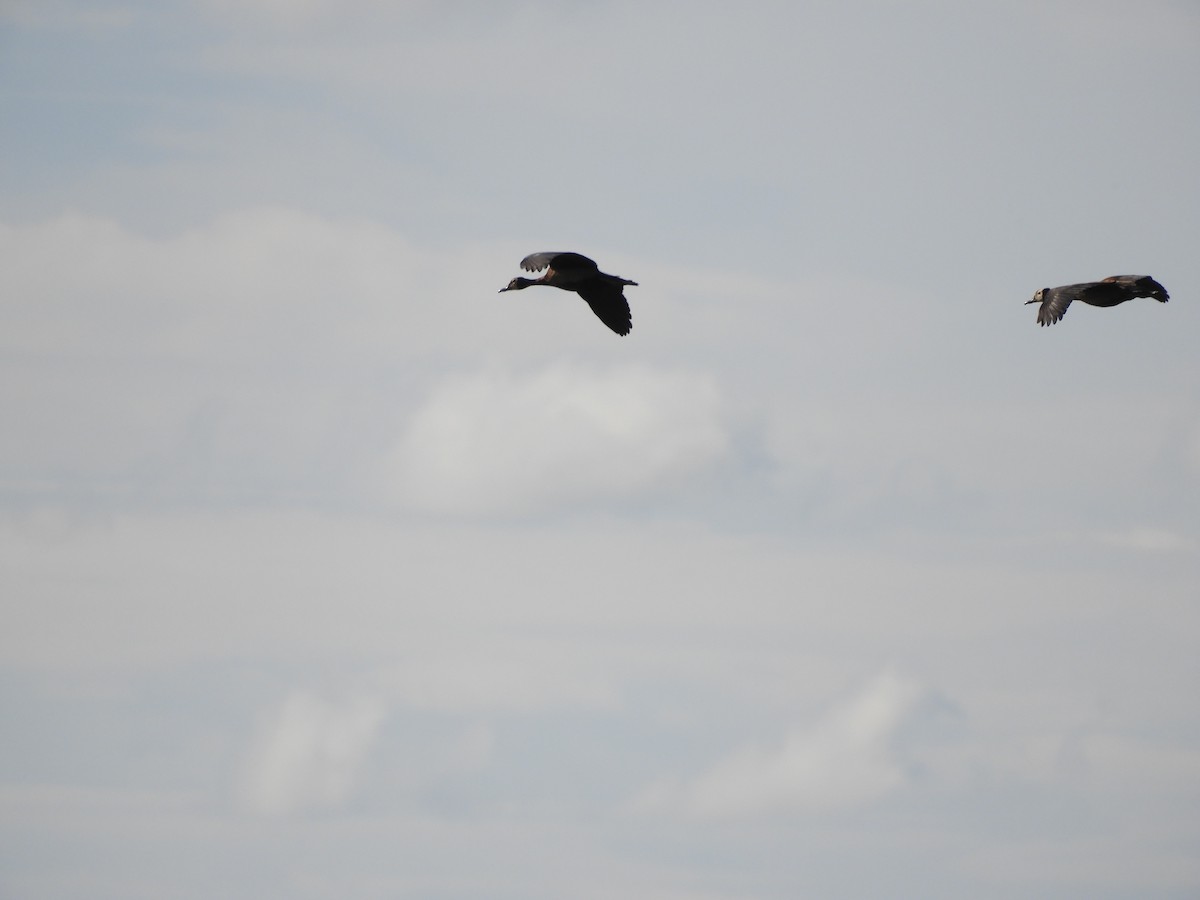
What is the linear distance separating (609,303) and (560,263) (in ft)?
17.5

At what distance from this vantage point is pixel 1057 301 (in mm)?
71562

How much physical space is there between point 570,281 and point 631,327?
10.3 feet

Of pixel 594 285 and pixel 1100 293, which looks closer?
pixel 594 285

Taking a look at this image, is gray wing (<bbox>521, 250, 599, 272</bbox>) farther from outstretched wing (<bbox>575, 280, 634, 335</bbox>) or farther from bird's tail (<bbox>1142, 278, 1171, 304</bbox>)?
bird's tail (<bbox>1142, 278, 1171, 304</bbox>)

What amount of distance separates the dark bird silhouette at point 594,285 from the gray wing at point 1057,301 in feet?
45.0

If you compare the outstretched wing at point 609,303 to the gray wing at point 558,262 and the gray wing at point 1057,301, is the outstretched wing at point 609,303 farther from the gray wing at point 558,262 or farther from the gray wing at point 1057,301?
the gray wing at point 1057,301

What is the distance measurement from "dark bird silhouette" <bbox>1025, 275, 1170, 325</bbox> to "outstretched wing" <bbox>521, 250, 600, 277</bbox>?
15.9 metres

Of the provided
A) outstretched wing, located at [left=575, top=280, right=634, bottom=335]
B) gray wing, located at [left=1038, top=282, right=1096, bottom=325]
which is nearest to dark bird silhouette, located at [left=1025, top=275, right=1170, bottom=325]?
gray wing, located at [left=1038, top=282, right=1096, bottom=325]

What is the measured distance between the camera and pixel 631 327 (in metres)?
68.2

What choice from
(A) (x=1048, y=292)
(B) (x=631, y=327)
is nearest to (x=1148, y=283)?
(A) (x=1048, y=292)

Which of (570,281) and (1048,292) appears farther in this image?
(1048,292)

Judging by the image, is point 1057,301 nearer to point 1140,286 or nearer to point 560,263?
point 1140,286

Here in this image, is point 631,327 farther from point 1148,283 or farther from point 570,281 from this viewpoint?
point 1148,283

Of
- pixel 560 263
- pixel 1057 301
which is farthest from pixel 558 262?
pixel 1057 301
